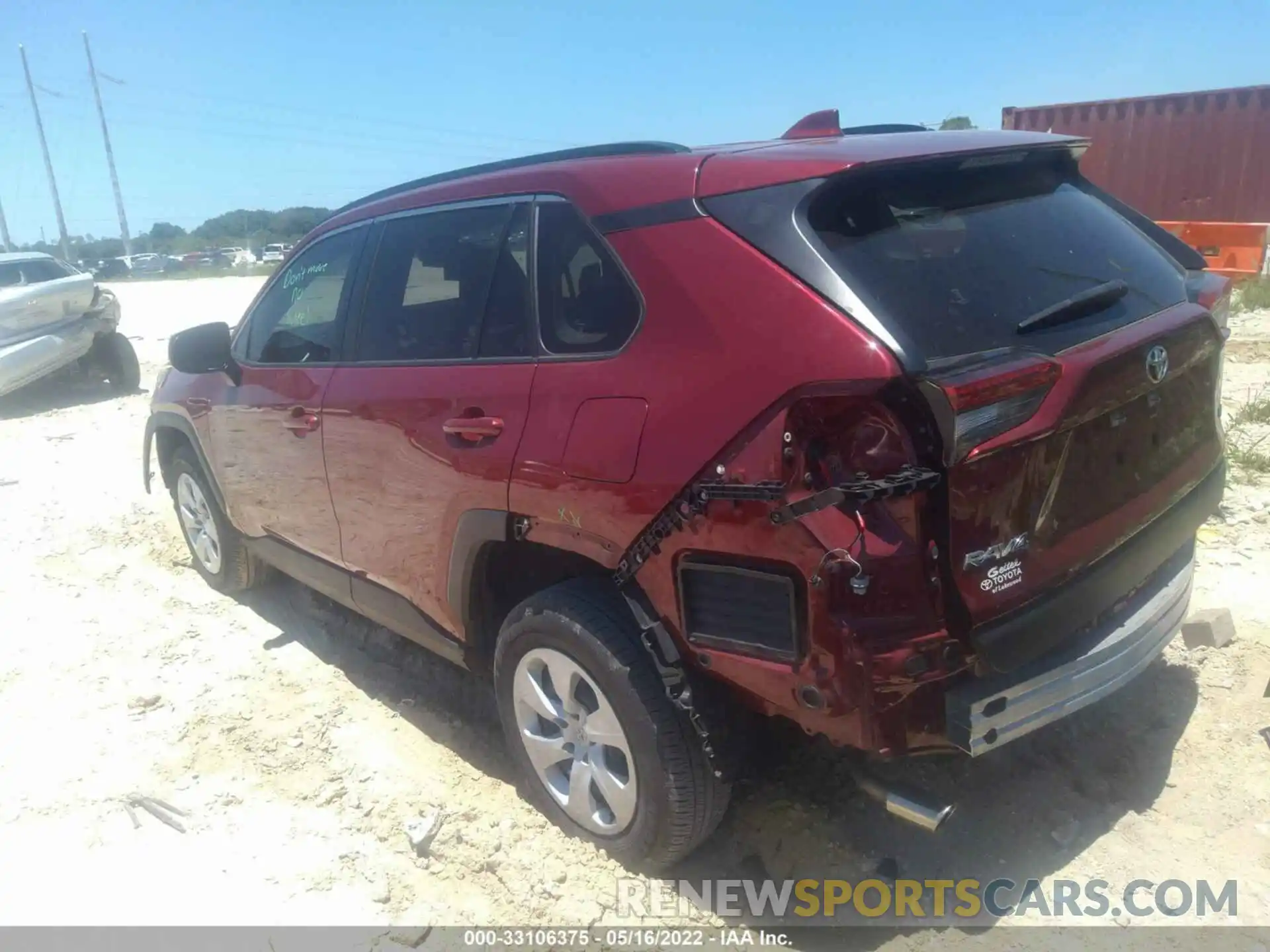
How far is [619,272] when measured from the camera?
2.53 metres

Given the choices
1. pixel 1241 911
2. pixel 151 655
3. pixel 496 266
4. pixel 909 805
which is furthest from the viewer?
pixel 151 655

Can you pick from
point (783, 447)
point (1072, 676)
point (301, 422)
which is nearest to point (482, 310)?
point (301, 422)

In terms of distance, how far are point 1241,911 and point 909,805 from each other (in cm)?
102

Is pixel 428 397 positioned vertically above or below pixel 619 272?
below

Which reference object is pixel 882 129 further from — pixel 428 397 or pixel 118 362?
pixel 118 362

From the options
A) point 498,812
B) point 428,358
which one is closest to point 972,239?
point 428,358

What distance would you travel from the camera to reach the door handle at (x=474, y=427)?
9.12 feet

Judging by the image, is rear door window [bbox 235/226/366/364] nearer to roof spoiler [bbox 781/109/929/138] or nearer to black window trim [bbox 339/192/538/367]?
black window trim [bbox 339/192/538/367]

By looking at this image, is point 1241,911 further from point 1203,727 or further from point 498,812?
point 498,812

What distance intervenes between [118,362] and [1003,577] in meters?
→ 11.8

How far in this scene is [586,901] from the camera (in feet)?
8.92

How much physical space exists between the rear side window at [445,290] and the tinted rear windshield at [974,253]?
1039 millimetres

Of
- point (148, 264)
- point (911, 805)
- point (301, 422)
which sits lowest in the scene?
point (148, 264)

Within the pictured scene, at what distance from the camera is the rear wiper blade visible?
229 cm
